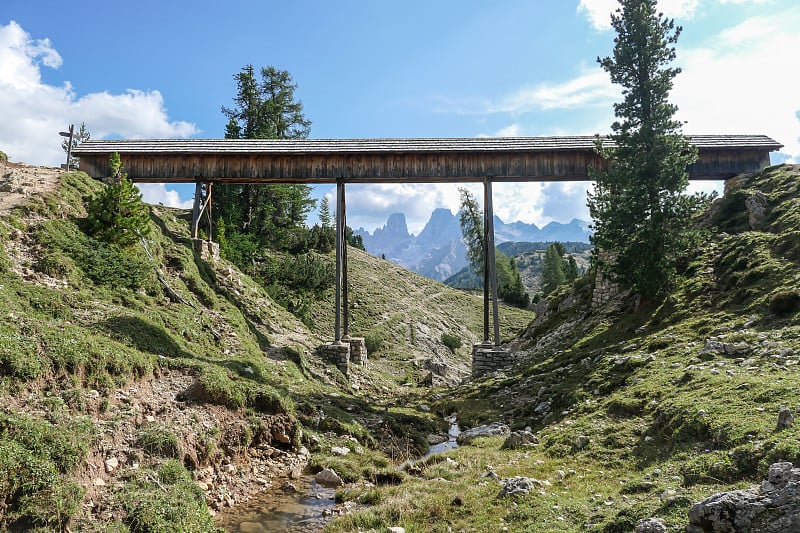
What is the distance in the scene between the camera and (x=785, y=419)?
834 cm

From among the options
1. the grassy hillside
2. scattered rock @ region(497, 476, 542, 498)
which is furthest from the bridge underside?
scattered rock @ region(497, 476, 542, 498)

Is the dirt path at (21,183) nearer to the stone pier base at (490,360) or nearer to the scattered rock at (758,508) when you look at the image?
the scattered rock at (758,508)

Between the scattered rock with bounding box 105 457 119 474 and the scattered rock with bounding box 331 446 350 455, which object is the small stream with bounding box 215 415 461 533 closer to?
the scattered rock with bounding box 331 446 350 455

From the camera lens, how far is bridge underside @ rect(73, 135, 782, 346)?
28312mm

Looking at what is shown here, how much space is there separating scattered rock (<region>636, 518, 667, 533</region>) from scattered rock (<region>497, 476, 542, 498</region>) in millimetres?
3068

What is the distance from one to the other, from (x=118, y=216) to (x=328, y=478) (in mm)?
15085

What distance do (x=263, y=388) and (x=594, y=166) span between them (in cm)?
2403

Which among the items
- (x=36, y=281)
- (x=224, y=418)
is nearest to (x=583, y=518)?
(x=224, y=418)

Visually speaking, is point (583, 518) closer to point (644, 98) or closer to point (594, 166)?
point (644, 98)

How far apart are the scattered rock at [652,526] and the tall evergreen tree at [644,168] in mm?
16493

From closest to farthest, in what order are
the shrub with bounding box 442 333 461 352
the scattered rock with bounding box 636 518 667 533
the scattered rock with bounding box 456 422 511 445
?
the scattered rock with bounding box 636 518 667 533 < the scattered rock with bounding box 456 422 511 445 < the shrub with bounding box 442 333 461 352

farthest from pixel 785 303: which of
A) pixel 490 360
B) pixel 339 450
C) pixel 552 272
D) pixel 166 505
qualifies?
pixel 552 272

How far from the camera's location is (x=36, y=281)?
15109 millimetres

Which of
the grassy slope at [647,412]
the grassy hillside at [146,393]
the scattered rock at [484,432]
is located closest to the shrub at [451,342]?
the grassy hillside at [146,393]
